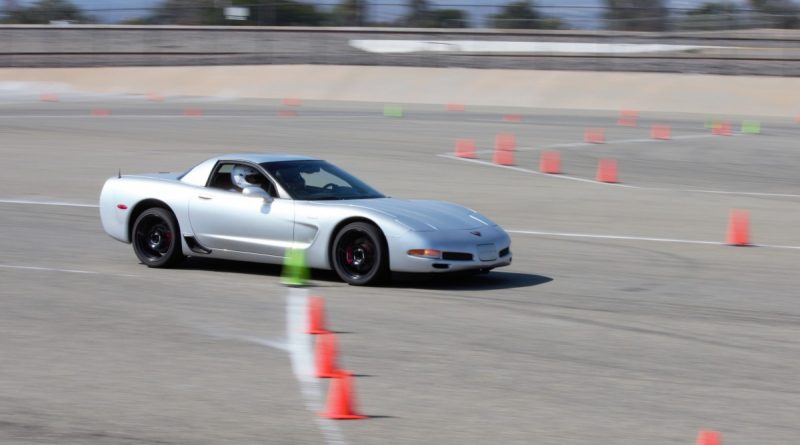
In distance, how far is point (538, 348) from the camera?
322 inches

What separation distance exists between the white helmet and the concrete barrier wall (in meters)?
26.8

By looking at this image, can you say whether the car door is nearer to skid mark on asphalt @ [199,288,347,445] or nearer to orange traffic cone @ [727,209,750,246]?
skid mark on asphalt @ [199,288,347,445]

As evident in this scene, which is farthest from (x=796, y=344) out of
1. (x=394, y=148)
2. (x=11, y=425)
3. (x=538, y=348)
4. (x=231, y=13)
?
(x=231, y=13)

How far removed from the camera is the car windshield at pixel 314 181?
434 inches

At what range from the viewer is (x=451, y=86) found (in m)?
41.1

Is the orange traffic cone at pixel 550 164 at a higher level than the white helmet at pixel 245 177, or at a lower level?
lower

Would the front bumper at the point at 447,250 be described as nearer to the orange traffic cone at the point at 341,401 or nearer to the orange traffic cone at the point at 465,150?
the orange traffic cone at the point at 341,401

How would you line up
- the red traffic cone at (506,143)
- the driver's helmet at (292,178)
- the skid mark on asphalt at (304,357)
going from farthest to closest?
the red traffic cone at (506,143) → the driver's helmet at (292,178) → the skid mark on asphalt at (304,357)

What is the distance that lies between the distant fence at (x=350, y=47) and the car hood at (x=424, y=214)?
101 feet

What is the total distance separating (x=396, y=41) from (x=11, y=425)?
40723 millimetres

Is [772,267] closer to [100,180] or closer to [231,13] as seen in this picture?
[100,180]

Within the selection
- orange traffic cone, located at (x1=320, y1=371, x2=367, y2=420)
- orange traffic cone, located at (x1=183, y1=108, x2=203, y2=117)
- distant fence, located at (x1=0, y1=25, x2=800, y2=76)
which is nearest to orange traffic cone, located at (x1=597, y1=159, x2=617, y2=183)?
orange traffic cone, located at (x1=320, y1=371, x2=367, y2=420)

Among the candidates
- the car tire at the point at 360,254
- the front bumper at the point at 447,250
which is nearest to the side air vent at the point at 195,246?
the car tire at the point at 360,254

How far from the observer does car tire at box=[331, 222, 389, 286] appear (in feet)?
33.8
